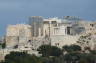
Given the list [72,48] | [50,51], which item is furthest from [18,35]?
[50,51]

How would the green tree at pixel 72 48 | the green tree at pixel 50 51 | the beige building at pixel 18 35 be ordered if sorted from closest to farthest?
1. the green tree at pixel 50 51
2. the green tree at pixel 72 48
3. the beige building at pixel 18 35

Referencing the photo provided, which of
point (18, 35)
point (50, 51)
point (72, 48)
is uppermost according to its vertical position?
point (18, 35)

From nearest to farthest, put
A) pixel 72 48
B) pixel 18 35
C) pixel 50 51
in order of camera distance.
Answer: pixel 50 51 → pixel 72 48 → pixel 18 35

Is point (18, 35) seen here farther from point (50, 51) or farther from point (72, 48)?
point (50, 51)

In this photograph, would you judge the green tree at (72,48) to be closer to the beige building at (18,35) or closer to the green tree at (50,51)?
the green tree at (50,51)

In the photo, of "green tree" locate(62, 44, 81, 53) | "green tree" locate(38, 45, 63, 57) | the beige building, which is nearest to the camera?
"green tree" locate(38, 45, 63, 57)

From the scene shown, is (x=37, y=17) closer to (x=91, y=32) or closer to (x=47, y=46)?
(x=91, y=32)

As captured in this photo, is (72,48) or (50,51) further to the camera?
(72,48)

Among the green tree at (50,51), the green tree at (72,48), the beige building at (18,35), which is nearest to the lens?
the green tree at (50,51)

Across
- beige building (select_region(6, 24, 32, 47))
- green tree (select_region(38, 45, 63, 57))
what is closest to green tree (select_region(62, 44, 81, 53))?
green tree (select_region(38, 45, 63, 57))

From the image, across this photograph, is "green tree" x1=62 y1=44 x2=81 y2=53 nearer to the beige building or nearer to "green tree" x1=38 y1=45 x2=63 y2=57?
"green tree" x1=38 y1=45 x2=63 y2=57

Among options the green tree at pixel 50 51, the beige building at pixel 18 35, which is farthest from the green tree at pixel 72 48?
the beige building at pixel 18 35

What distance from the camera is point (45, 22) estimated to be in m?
106

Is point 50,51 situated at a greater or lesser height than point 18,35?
lesser
